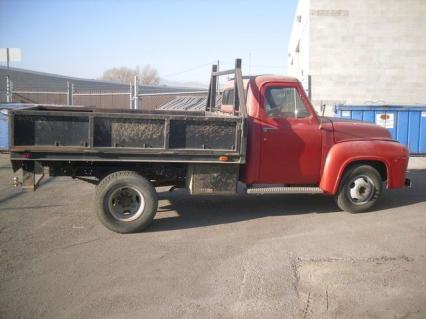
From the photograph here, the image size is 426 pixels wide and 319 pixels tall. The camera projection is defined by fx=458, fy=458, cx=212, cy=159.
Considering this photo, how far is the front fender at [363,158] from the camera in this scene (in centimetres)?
684

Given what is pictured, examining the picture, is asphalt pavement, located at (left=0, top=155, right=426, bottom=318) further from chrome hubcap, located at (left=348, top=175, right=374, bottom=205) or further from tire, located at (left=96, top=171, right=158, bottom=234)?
chrome hubcap, located at (left=348, top=175, right=374, bottom=205)

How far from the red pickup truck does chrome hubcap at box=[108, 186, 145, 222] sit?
0.5 inches

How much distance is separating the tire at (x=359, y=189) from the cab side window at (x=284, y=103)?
121cm

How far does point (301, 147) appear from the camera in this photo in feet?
22.1

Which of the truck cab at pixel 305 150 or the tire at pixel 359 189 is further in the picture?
the tire at pixel 359 189

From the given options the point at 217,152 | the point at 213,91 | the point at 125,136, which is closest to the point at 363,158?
the point at 217,152

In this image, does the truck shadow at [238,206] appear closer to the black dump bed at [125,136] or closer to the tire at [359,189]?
the tire at [359,189]

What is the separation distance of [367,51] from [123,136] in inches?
596

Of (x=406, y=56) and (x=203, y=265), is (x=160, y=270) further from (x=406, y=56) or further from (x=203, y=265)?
(x=406, y=56)

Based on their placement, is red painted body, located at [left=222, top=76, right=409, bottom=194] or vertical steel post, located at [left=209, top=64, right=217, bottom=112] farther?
vertical steel post, located at [left=209, top=64, right=217, bottom=112]

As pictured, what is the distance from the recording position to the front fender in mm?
6836

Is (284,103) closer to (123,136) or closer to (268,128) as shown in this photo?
(268,128)

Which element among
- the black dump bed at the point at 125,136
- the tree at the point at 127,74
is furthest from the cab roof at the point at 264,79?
the tree at the point at 127,74

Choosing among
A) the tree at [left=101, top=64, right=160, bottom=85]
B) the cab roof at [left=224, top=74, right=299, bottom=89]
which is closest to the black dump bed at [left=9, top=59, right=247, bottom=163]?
the cab roof at [left=224, top=74, right=299, bottom=89]
